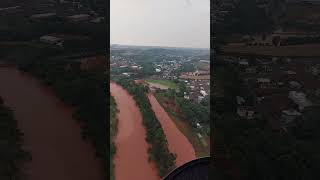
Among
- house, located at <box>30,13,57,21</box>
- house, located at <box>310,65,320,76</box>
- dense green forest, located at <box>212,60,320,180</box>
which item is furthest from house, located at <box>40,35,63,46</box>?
house, located at <box>310,65,320,76</box>

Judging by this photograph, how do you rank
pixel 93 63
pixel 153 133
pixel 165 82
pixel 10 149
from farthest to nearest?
A: pixel 165 82
pixel 153 133
pixel 93 63
pixel 10 149

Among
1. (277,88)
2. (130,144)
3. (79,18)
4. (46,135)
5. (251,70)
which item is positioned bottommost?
(130,144)

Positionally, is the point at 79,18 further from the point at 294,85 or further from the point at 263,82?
the point at 294,85

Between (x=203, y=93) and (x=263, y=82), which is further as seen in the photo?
(x=203, y=93)

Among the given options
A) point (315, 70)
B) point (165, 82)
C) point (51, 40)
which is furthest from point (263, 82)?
point (165, 82)

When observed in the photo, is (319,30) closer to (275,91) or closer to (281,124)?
(275,91)

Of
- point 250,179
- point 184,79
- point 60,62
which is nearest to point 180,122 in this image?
point 184,79

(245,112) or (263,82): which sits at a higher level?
(263,82)

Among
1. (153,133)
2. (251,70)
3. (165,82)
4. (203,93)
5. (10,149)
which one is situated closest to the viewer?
(10,149)
